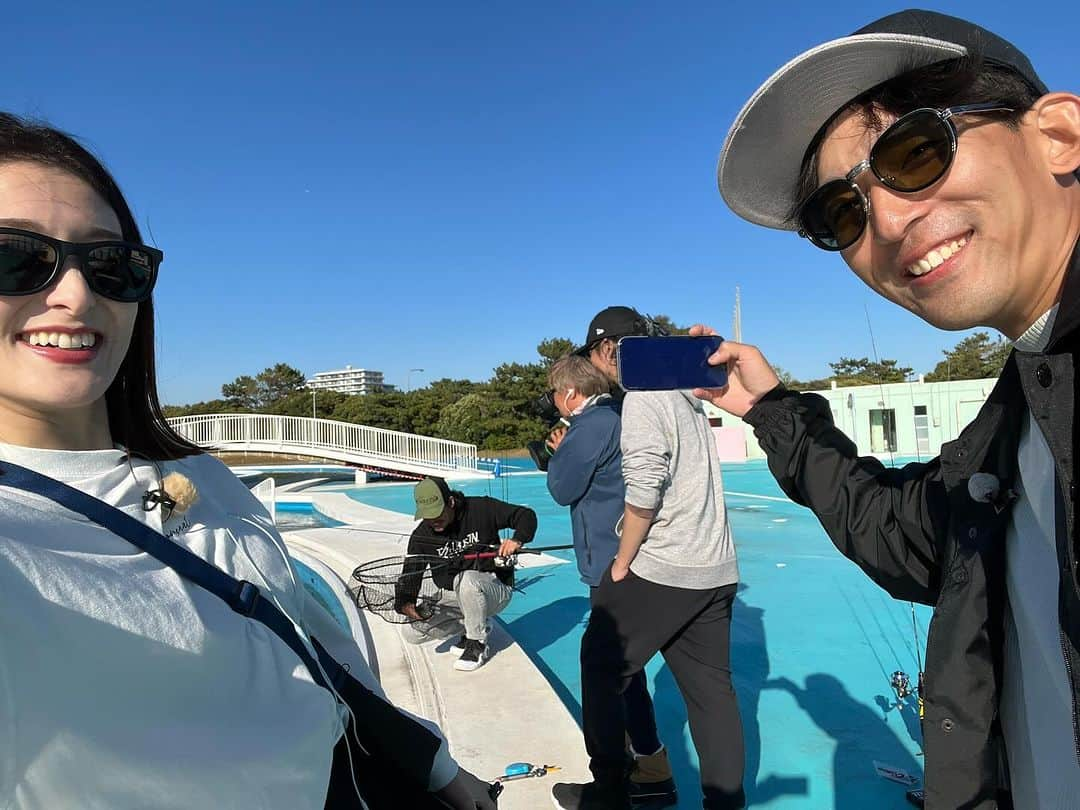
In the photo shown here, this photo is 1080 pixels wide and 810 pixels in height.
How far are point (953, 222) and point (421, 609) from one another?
4.03 m

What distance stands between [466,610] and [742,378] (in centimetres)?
295

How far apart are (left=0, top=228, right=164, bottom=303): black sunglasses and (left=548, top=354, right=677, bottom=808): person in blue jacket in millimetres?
2043

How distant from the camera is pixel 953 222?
3.31ft

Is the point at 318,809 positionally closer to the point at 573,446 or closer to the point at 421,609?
the point at 573,446

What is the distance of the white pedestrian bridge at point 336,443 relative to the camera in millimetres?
20328

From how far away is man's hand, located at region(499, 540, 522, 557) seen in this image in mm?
4426

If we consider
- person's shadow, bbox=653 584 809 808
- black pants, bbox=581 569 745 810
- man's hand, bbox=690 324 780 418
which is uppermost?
man's hand, bbox=690 324 780 418

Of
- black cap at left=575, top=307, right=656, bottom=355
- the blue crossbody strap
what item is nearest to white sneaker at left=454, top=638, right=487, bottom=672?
black cap at left=575, top=307, right=656, bottom=355

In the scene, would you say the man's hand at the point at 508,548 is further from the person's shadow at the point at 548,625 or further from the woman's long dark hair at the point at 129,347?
the woman's long dark hair at the point at 129,347

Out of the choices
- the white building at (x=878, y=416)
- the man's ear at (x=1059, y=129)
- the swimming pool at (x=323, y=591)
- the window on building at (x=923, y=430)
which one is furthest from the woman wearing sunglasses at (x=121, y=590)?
the white building at (x=878, y=416)

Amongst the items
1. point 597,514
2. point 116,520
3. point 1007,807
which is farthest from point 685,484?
point 116,520

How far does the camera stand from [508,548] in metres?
4.44

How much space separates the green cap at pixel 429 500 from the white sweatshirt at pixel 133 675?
3.21 m

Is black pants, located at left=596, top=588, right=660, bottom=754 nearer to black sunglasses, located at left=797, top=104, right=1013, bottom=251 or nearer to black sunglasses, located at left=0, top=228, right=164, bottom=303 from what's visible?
black sunglasses, located at left=797, top=104, right=1013, bottom=251
